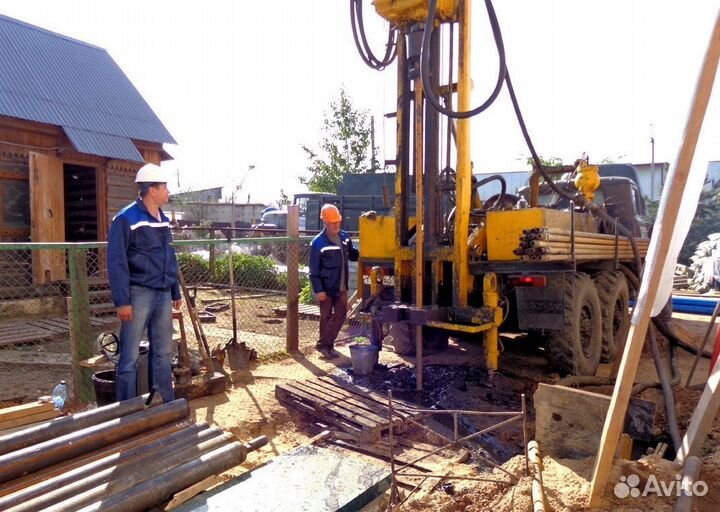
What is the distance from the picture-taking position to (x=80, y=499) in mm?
2117

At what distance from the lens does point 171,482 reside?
2305 millimetres

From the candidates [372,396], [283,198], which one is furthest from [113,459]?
[283,198]

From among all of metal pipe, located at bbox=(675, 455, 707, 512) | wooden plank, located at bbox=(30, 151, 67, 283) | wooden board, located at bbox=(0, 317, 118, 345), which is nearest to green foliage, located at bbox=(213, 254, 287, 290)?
wooden plank, located at bbox=(30, 151, 67, 283)

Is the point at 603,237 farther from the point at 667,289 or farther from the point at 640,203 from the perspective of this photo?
the point at 667,289

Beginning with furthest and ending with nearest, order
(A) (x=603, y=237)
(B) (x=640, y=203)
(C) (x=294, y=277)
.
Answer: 1. (B) (x=640, y=203)
2. (C) (x=294, y=277)
3. (A) (x=603, y=237)

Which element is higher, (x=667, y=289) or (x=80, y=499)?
(x=667, y=289)

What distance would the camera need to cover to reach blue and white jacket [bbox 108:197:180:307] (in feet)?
13.4

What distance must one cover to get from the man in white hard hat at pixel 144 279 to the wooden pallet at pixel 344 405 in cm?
109

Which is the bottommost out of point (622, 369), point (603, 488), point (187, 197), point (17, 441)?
point (603, 488)

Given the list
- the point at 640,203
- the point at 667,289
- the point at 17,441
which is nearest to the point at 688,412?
the point at 667,289

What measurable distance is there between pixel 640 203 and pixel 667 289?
6.92 metres

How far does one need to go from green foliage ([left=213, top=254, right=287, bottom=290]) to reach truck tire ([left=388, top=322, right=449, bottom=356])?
24.8 feet

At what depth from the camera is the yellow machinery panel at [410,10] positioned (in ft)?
17.0

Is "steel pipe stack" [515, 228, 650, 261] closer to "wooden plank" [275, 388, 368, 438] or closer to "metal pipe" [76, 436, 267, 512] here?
"wooden plank" [275, 388, 368, 438]
